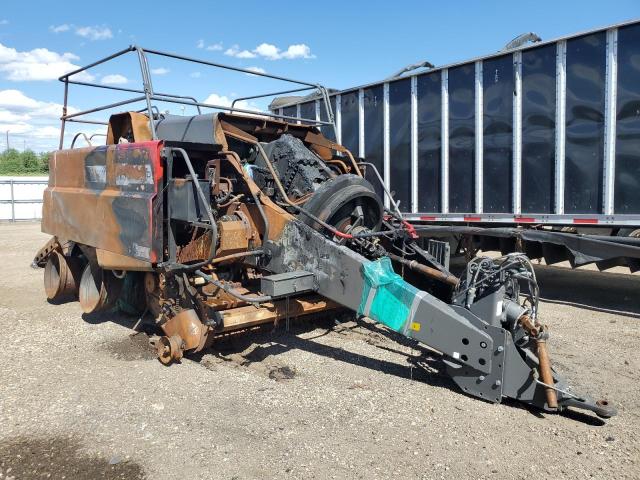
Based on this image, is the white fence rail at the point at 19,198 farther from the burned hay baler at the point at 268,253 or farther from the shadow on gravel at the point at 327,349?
the shadow on gravel at the point at 327,349

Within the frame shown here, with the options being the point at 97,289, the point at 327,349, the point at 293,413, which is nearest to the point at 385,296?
the point at 293,413

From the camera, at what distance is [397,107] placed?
8141mm

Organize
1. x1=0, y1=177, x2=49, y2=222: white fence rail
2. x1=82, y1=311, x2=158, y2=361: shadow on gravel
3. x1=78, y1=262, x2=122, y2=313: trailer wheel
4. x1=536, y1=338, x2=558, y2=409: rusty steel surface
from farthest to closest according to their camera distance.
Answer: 1. x1=0, y1=177, x2=49, y2=222: white fence rail
2. x1=78, y1=262, x2=122, y2=313: trailer wheel
3. x1=82, y1=311, x2=158, y2=361: shadow on gravel
4. x1=536, y1=338, x2=558, y2=409: rusty steel surface

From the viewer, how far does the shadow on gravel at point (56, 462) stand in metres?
3.04

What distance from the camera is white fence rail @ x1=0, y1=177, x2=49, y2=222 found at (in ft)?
76.5

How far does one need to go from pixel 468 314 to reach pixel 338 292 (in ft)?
3.34

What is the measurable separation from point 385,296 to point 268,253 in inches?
49.1

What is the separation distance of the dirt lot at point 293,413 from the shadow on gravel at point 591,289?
3.58ft

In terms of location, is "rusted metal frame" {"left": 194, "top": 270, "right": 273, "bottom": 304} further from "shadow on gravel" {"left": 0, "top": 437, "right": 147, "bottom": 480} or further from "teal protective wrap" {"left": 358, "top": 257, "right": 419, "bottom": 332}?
"shadow on gravel" {"left": 0, "top": 437, "right": 147, "bottom": 480}

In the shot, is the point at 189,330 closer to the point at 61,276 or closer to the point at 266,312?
the point at 266,312

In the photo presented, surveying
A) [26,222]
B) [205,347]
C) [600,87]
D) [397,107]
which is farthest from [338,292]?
[26,222]

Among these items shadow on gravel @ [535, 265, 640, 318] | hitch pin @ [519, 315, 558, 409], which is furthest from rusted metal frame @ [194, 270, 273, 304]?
shadow on gravel @ [535, 265, 640, 318]

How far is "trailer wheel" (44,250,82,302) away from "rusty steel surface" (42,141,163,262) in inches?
19.5

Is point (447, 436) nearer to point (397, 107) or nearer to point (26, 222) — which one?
point (397, 107)
